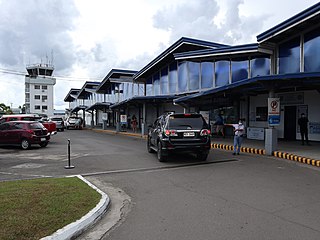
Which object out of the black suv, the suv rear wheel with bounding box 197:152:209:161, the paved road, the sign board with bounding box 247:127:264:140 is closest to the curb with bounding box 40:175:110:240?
the paved road

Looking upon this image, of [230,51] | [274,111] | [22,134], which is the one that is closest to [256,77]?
[274,111]

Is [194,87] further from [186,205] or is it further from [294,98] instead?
[186,205]

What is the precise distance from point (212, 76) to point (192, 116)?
37.5 feet

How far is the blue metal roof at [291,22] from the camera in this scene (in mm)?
13667

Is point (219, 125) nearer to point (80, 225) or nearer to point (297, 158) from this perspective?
point (297, 158)

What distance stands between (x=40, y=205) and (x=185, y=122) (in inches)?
271

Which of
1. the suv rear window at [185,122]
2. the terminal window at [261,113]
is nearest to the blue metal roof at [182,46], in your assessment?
the terminal window at [261,113]

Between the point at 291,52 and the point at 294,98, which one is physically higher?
the point at 291,52

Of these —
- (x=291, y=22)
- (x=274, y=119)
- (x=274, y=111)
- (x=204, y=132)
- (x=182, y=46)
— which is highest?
(x=182, y=46)

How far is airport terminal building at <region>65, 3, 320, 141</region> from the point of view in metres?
14.3

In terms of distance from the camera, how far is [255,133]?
1964cm

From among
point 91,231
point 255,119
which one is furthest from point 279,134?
point 91,231

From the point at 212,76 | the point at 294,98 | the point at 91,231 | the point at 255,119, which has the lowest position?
the point at 91,231

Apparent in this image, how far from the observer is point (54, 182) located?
7.56 meters
